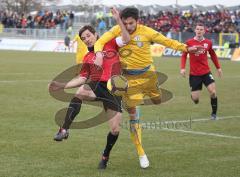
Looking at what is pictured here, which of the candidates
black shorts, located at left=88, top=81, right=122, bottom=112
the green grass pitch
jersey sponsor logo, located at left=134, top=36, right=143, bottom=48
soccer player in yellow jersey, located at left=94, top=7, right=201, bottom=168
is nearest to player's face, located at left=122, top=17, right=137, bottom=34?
soccer player in yellow jersey, located at left=94, top=7, right=201, bottom=168

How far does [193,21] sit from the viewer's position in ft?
155

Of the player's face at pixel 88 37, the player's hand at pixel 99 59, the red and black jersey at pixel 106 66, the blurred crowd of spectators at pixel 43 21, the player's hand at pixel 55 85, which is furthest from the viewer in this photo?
the blurred crowd of spectators at pixel 43 21

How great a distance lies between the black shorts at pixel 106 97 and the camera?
8.30m

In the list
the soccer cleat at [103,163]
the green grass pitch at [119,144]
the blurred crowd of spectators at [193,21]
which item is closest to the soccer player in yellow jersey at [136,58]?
the soccer cleat at [103,163]

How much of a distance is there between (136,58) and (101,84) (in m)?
0.82

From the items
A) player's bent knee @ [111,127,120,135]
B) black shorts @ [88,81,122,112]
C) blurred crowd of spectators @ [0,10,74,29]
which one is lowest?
blurred crowd of spectators @ [0,10,74,29]

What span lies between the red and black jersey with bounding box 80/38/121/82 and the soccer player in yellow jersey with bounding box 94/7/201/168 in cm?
16

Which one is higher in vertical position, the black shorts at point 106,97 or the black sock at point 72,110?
the black shorts at point 106,97

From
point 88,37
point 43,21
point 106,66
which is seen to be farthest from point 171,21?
point 106,66

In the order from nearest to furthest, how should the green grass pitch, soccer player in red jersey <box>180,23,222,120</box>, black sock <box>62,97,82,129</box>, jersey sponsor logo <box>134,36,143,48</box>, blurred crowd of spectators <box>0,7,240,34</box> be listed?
the green grass pitch, jersey sponsor logo <box>134,36,143,48</box>, black sock <box>62,97,82,129</box>, soccer player in red jersey <box>180,23,222,120</box>, blurred crowd of spectators <box>0,7,240,34</box>

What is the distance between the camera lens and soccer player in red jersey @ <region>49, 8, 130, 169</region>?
8.27 m

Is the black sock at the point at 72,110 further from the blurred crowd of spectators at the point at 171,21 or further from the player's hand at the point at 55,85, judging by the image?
the blurred crowd of spectators at the point at 171,21

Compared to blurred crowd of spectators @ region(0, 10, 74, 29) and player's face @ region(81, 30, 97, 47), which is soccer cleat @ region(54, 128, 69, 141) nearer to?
player's face @ region(81, 30, 97, 47)

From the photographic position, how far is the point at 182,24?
4712 cm
